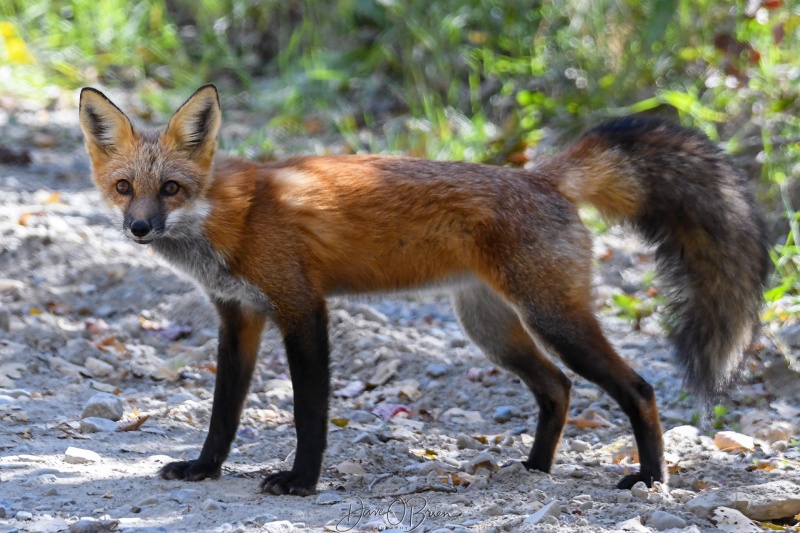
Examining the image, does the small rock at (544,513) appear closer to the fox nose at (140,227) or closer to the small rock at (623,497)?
the small rock at (623,497)

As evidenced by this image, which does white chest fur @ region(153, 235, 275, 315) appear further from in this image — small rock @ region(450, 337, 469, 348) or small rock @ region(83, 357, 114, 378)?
small rock @ region(450, 337, 469, 348)

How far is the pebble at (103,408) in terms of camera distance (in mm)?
4637

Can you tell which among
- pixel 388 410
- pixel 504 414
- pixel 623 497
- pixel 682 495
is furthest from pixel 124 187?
pixel 682 495

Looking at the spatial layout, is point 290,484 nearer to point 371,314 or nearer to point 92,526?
point 92,526

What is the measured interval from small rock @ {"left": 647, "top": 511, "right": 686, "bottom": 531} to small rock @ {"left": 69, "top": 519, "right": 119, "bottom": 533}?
1.95m

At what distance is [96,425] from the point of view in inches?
176

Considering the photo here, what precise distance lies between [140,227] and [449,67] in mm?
6102

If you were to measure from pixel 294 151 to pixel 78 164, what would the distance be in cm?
228

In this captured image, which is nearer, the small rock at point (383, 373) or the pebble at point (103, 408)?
the pebble at point (103, 408)

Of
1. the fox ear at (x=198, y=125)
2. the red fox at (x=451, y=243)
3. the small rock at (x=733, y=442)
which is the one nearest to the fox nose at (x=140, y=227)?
the red fox at (x=451, y=243)

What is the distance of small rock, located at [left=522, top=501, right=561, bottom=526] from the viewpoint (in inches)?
132

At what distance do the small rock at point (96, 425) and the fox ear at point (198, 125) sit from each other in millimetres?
1370

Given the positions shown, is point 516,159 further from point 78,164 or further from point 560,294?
point 78,164

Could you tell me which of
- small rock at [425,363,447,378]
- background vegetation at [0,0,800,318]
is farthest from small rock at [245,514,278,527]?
background vegetation at [0,0,800,318]
